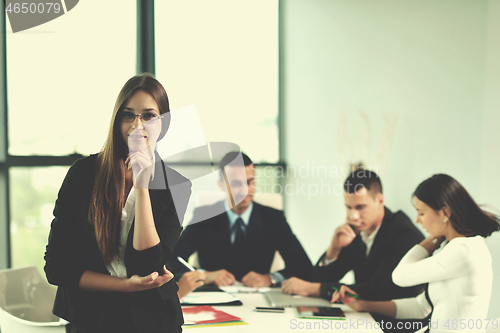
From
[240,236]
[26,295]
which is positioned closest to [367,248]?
[240,236]

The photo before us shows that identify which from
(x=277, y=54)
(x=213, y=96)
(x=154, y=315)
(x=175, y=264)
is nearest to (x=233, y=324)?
(x=154, y=315)

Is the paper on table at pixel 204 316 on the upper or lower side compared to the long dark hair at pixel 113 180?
lower

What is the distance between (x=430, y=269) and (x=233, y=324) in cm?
85

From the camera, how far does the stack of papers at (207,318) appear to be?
1.59 m

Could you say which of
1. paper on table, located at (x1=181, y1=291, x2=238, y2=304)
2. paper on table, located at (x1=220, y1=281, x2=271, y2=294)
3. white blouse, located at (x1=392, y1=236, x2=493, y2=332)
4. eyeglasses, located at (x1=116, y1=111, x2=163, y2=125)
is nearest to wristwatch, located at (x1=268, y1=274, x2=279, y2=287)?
paper on table, located at (x1=220, y1=281, x2=271, y2=294)

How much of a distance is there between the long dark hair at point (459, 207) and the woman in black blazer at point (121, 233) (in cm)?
122

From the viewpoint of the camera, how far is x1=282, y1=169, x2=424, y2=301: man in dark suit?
6.74 ft

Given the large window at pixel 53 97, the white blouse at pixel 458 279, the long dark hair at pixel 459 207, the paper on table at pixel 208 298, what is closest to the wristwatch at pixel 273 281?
Result: the paper on table at pixel 208 298

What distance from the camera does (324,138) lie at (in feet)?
12.4

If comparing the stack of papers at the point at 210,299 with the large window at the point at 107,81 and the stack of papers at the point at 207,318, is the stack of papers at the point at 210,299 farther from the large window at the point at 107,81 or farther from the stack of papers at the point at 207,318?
the large window at the point at 107,81

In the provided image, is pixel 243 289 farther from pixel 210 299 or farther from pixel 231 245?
pixel 231 245

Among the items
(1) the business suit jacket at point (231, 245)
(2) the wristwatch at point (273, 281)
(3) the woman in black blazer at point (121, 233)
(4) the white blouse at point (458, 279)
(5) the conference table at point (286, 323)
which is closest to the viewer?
(3) the woman in black blazer at point (121, 233)

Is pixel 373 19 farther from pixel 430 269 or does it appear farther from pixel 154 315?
pixel 154 315

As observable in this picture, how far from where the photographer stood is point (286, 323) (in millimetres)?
1619
